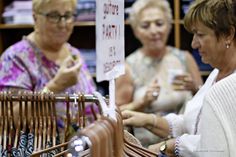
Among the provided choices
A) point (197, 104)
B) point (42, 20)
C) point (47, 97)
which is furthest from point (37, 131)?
point (42, 20)

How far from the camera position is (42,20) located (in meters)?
2.58

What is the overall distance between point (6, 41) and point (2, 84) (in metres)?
2.06

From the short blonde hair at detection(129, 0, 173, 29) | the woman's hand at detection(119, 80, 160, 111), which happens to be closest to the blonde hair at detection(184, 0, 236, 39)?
the woman's hand at detection(119, 80, 160, 111)

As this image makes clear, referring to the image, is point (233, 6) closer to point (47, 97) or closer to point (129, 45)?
point (47, 97)

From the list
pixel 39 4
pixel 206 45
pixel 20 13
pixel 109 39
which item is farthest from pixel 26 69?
pixel 20 13

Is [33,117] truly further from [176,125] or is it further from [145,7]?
[145,7]

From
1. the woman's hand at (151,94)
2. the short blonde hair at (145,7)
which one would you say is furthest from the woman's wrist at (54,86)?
the short blonde hair at (145,7)

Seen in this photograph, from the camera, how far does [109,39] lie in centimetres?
126

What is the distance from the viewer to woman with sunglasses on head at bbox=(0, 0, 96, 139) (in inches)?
94.2

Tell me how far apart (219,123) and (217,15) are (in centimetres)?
43

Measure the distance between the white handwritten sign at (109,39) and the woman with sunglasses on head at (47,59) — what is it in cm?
100

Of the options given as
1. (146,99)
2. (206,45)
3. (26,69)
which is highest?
(206,45)

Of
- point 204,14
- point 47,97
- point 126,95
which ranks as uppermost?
point 204,14

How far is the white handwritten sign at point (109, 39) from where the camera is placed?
1.20m
